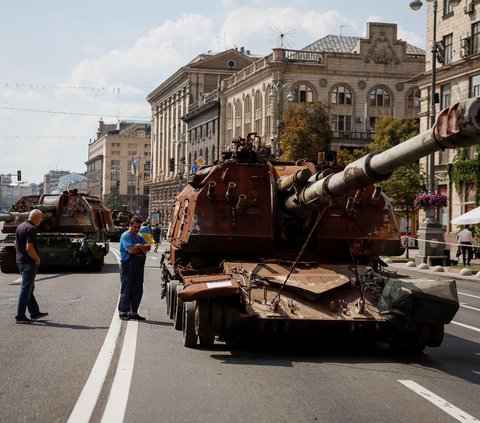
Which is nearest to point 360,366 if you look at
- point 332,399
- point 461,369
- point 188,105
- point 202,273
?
A: point 461,369

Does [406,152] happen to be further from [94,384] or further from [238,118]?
[238,118]

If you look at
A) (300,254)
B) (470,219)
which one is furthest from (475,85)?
(300,254)

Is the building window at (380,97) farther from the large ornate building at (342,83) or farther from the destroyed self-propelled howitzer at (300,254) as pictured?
the destroyed self-propelled howitzer at (300,254)

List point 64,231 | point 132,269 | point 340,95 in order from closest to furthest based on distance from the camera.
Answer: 1. point 132,269
2. point 64,231
3. point 340,95

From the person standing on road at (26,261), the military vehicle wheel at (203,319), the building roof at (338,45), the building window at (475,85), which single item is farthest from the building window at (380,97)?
the military vehicle wheel at (203,319)

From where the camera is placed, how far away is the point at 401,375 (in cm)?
861

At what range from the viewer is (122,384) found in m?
7.90

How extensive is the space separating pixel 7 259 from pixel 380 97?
156 ft

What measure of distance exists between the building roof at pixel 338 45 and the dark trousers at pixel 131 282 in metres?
57.9

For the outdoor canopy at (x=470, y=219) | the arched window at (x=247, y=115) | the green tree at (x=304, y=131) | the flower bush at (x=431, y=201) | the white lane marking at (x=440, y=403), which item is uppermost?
the arched window at (x=247, y=115)

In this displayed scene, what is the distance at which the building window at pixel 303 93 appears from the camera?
64.8m

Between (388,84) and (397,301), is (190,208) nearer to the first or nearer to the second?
(397,301)

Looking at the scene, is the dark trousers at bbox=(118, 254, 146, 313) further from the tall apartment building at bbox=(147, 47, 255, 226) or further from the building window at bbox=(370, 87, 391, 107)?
the tall apartment building at bbox=(147, 47, 255, 226)

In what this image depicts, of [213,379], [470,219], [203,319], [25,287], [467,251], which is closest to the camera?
[213,379]
